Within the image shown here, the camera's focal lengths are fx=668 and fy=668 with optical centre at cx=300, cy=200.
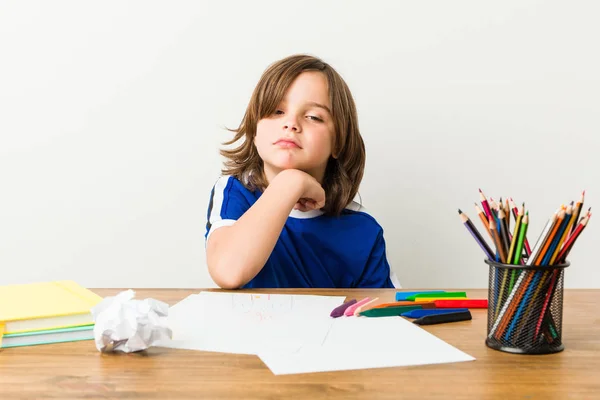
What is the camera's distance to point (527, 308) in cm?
63

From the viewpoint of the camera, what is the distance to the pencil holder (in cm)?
62

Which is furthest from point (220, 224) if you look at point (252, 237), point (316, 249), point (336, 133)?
point (336, 133)

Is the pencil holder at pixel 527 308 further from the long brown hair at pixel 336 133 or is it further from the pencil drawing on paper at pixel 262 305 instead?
the long brown hair at pixel 336 133

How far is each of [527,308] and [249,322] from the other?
306mm

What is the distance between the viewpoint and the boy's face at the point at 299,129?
1.29m

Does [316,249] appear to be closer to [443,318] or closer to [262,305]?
[262,305]

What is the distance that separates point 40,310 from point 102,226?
3.77ft

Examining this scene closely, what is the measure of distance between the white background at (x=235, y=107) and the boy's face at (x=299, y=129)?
41cm

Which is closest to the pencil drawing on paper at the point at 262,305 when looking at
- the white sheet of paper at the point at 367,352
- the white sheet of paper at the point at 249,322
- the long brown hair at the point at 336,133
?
the white sheet of paper at the point at 249,322

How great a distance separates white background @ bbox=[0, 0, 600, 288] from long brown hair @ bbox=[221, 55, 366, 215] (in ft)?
0.93

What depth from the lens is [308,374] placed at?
0.57m

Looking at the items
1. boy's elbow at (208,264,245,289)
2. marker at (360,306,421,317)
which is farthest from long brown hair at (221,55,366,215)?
marker at (360,306,421,317)

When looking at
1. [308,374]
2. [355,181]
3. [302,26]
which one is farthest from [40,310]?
[302,26]

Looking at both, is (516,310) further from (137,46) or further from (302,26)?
(137,46)
